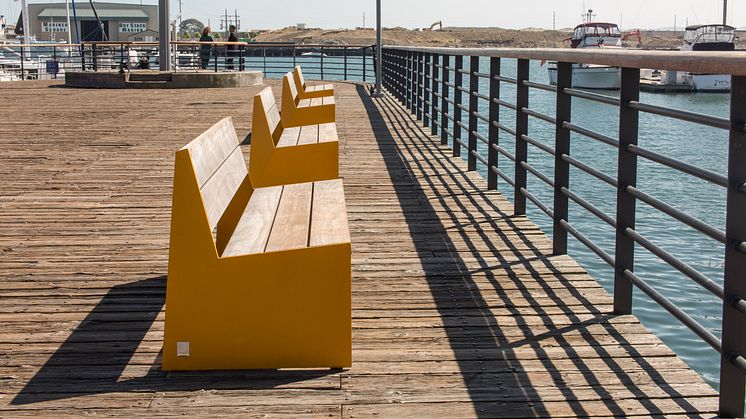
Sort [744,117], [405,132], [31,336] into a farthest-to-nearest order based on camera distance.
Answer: [405,132] < [31,336] < [744,117]

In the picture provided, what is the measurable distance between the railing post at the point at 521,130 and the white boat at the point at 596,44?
59.1 meters

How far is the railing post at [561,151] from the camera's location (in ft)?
18.0

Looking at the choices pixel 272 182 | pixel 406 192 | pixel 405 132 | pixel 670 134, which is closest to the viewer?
pixel 272 182

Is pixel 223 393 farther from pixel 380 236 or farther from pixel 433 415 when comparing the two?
pixel 380 236

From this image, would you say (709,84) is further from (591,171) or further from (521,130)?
(591,171)

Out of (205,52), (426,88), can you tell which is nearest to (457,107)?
(426,88)

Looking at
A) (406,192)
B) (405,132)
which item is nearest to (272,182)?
(406,192)

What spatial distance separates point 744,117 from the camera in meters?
3.19

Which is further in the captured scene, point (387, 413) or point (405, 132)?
point (405, 132)

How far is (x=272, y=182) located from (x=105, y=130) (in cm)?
711

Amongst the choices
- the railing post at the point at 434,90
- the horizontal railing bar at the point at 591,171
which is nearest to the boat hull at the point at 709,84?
the railing post at the point at 434,90

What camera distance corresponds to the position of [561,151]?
18.3ft

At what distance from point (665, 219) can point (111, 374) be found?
10.5 meters

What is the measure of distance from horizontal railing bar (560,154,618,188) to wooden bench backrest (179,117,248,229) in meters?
1.60
